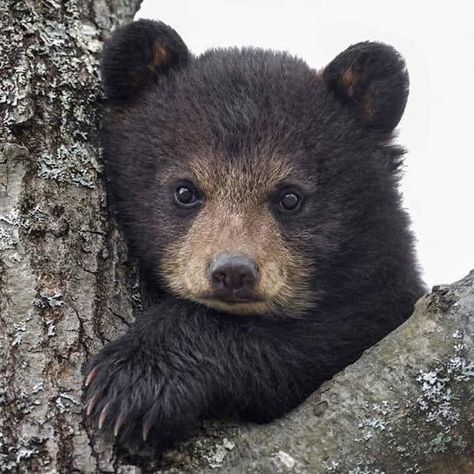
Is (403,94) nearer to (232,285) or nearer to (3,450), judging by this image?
(232,285)

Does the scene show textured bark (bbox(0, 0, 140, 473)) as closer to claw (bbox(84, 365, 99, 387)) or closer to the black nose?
claw (bbox(84, 365, 99, 387))

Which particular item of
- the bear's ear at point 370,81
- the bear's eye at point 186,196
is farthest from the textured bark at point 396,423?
the bear's ear at point 370,81

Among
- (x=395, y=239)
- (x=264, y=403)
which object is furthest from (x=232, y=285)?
(x=395, y=239)

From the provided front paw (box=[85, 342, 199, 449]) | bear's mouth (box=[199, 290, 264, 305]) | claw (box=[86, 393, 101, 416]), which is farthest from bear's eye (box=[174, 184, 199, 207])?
claw (box=[86, 393, 101, 416])

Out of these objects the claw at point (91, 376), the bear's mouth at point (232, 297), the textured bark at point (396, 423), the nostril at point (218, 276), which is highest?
the nostril at point (218, 276)

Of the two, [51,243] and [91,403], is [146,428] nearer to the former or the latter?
[91,403]

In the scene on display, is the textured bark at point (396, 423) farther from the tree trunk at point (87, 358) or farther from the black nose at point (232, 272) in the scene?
the black nose at point (232, 272)

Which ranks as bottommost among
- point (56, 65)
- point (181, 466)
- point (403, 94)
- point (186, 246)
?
point (181, 466)

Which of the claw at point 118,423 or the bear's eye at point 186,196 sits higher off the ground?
the bear's eye at point 186,196
